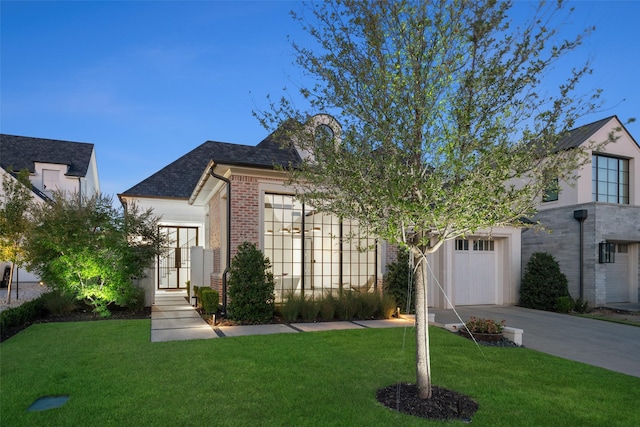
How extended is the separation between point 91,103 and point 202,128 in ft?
25.2

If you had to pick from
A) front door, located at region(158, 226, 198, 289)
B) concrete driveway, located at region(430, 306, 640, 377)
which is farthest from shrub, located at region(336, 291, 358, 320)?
front door, located at region(158, 226, 198, 289)

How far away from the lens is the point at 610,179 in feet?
46.9

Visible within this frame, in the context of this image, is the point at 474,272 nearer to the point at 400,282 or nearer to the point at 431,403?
the point at 400,282

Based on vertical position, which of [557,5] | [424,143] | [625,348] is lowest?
[625,348]

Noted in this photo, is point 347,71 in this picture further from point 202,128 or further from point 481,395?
point 202,128

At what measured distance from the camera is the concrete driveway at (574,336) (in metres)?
6.34

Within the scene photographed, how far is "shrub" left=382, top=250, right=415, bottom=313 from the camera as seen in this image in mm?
10536

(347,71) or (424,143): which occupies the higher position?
(347,71)

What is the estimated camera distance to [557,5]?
4.00 meters


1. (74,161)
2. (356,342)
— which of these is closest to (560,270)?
(356,342)

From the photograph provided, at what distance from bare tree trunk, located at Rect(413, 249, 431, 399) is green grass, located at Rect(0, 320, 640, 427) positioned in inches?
22.0

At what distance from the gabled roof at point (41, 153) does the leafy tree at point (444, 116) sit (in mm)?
22932

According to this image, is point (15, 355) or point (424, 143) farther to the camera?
point (15, 355)

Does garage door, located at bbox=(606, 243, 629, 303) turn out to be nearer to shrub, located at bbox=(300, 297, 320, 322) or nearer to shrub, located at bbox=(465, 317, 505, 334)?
shrub, located at bbox=(465, 317, 505, 334)
